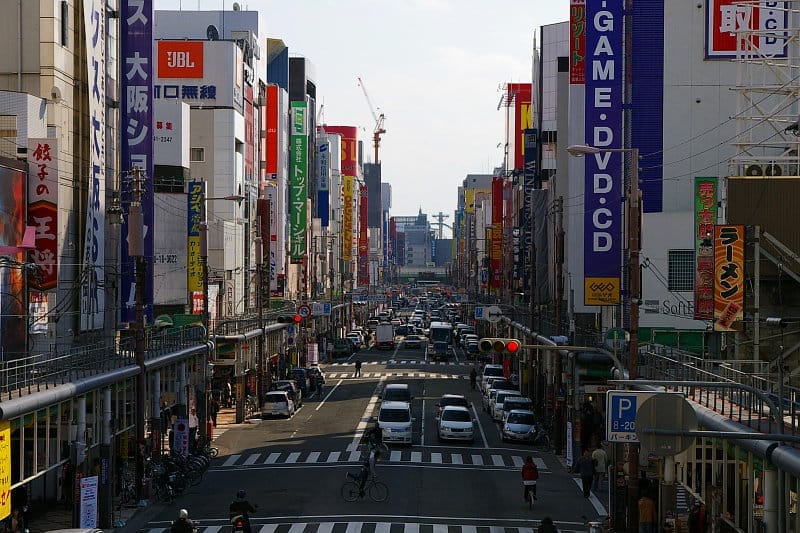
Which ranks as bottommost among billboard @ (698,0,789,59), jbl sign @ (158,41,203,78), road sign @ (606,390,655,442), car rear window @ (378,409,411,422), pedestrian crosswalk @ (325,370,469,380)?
pedestrian crosswalk @ (325,370,469,380)

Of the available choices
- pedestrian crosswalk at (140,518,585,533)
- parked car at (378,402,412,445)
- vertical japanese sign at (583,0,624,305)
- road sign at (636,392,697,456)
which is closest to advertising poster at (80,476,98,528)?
pedestrian crosswalk at (140,518,585,533)

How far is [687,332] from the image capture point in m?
59.8

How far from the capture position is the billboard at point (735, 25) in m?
58.1

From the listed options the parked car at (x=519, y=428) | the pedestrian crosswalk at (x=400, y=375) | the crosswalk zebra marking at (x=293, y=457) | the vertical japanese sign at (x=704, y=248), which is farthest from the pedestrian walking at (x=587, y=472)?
the pedestrian crosswalk at (x=400, y=375)

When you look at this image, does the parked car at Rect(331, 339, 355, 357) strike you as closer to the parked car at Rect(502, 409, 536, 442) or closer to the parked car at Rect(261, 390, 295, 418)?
the parked car at Rect(261, 390, 295, 418)

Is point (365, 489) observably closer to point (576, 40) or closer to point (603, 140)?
point (603, 140)

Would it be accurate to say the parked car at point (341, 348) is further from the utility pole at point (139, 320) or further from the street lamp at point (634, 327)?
the street lamp at point (634, 327)

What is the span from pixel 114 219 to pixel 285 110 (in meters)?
75.4

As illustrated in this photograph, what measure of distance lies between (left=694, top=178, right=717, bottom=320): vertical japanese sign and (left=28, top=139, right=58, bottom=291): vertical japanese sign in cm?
2197

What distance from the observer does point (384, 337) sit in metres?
124

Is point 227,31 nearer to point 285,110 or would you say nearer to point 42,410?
point 285,110

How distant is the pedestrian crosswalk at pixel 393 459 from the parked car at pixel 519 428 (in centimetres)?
316

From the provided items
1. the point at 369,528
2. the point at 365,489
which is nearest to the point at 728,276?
the point at 365,489

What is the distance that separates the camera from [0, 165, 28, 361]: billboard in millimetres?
36188
